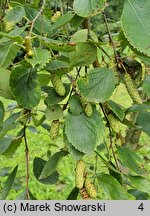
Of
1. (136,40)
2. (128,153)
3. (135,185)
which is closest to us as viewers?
(136,40)

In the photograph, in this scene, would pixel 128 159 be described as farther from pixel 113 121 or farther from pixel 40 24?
pixel 40 24

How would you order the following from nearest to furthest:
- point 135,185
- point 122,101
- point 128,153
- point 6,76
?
point 6,76
point 135,185
point 128,153
point 122,101

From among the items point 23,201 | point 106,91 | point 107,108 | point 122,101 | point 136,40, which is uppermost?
point 136,40

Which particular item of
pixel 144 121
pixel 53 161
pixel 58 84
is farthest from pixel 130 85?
pixel 144 121

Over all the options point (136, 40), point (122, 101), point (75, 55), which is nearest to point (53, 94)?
point (75, 55)

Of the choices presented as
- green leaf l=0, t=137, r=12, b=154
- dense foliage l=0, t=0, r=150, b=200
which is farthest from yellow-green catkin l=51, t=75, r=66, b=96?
green leaf l=0, t=137, r=12, b=154

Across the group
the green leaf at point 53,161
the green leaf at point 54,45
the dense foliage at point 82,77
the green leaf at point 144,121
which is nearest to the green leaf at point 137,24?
the dense foliage at point 82,77

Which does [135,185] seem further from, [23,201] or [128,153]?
[23,201]
